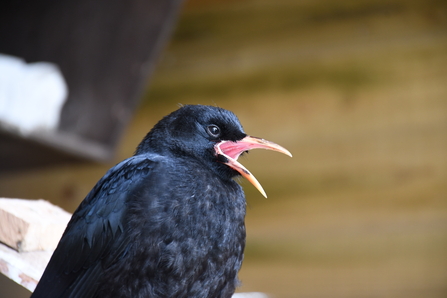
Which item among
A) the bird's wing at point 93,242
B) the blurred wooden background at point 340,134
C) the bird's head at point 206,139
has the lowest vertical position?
Result: the bird's wing at point 93,242

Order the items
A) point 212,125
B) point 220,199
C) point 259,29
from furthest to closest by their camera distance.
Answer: point 259,29
point 212,125
point 220,199

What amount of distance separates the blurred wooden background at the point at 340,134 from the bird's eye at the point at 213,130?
955 millimetres

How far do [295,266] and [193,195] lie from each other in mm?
1335

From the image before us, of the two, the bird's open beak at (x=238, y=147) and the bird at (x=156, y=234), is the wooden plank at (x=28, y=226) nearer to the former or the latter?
the bird at (x=156, y=234)

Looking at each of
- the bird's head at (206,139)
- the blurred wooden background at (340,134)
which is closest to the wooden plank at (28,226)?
the bird's head at (206,139)

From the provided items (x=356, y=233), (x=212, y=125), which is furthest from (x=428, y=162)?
(x=212, y=125)

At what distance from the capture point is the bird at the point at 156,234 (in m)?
1.09

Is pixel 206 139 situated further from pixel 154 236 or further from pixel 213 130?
pixel 154 236

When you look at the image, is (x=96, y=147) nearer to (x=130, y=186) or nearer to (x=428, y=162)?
(x=130, y=186)

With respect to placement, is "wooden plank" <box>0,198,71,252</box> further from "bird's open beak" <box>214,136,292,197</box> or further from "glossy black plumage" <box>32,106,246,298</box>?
"bird's open beak" <box>214,136,292,197</box>

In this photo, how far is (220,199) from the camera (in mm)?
1213

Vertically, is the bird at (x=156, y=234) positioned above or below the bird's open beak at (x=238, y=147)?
below

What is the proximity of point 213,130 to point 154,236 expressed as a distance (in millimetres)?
366

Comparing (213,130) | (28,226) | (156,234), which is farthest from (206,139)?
(28,226)
